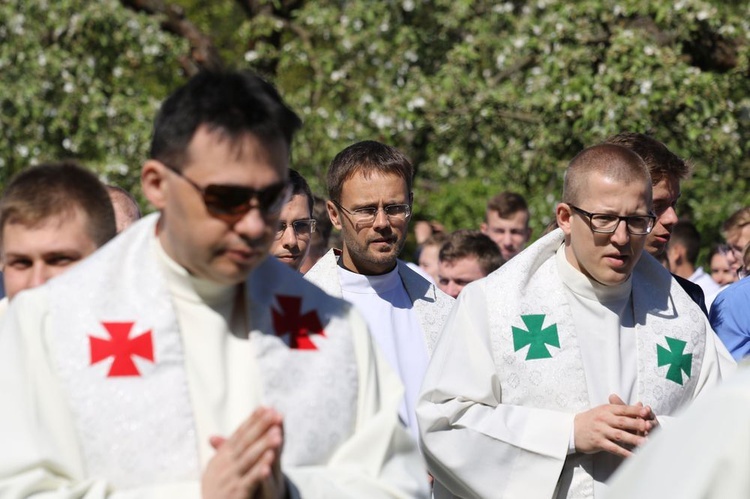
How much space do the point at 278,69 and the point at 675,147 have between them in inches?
206

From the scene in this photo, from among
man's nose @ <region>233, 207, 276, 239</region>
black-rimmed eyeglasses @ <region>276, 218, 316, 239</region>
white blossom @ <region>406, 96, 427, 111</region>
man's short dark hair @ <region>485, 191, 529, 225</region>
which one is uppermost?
man's nose @ <region>233, 207, 276, 239</region>

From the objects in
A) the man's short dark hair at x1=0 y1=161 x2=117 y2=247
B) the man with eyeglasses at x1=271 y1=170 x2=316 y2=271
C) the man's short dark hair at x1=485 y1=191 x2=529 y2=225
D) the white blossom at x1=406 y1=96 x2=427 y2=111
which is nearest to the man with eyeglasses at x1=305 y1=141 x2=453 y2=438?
the man with eyeglasses at x1=271 y1=170 x2=316 y2=271

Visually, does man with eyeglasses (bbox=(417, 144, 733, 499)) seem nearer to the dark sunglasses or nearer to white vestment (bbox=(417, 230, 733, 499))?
white vestment (bbox=(417, 230, 733, 499))

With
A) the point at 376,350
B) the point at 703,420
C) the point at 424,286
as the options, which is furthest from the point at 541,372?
the point at 703,420

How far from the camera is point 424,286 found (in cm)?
616

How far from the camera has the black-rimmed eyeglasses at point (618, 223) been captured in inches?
191

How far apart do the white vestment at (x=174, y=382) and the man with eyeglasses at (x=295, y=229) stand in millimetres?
2682

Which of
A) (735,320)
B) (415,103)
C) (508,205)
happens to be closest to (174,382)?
(735,320)

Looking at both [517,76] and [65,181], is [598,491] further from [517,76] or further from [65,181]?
[517,76]

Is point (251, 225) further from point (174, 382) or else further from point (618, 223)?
point (618, 223)

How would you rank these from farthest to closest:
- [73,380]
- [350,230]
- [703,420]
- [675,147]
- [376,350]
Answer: [675,147], [350,230], [376,350], [73,380], [703,420]

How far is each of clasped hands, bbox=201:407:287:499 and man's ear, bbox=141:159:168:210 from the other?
598 millimetres

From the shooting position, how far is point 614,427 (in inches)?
185

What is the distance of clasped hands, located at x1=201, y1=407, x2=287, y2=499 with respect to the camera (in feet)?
9.65
